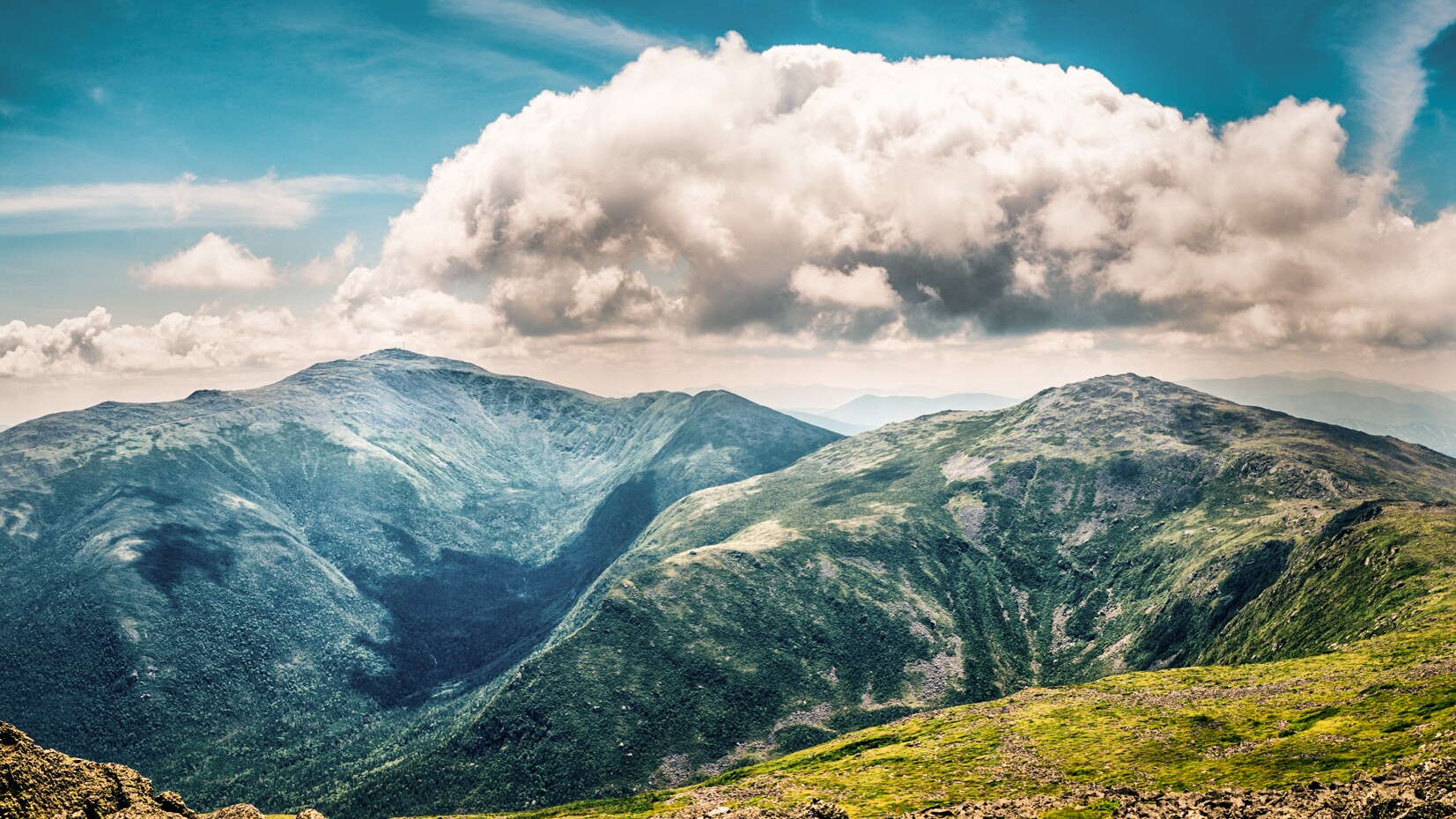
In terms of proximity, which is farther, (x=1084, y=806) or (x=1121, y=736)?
(x=1121, y=736)

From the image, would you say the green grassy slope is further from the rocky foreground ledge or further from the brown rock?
the rocky foreground ledge

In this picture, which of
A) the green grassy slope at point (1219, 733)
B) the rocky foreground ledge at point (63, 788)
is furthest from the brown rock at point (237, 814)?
the green grassy slope at point (1219, 733)

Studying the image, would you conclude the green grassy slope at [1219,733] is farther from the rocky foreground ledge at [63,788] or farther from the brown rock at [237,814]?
the rocky foreground ledge at [63,788]

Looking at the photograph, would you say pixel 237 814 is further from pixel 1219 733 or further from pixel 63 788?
pixel 1219 733

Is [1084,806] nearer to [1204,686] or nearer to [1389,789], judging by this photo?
[1389,789]

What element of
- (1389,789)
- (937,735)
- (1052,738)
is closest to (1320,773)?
(1389,789)

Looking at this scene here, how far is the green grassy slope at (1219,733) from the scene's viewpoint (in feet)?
336

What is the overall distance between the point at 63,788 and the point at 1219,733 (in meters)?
165

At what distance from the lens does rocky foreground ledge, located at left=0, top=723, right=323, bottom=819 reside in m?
53.7

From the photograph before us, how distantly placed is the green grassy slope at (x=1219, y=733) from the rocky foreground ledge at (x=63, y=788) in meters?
62.6

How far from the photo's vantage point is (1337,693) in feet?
431

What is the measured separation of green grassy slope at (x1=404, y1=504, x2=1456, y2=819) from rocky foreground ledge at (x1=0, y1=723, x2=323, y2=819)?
6259 centimetres

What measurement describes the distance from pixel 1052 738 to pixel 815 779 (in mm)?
54297

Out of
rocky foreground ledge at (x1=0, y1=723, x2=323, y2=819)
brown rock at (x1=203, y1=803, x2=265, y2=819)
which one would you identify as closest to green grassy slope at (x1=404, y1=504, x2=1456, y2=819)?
brown rock at (x1=203, y1=803, x2=265, y2=819)
